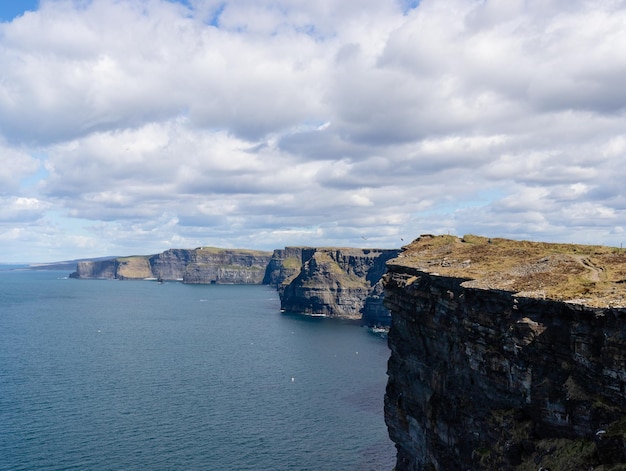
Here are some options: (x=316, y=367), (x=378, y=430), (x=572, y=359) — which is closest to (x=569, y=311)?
(x=572, y=359)

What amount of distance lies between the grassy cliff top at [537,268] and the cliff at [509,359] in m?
0.15

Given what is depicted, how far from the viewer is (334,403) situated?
121 m

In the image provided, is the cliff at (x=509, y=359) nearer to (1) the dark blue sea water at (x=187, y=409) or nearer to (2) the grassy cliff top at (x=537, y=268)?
(2) the grassy cliff top at (x=537, y=268)

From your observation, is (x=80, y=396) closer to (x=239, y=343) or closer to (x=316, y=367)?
(x=316, y=367)

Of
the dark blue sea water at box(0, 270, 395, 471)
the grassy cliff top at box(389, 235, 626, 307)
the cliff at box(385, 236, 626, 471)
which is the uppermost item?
the grassy cliff top at box(389, 235, 626, 307)

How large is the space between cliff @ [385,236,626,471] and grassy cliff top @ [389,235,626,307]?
15 centimetres

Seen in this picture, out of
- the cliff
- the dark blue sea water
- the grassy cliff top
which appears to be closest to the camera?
the cliff

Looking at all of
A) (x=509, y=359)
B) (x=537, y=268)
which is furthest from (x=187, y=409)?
(x=537, y=268)

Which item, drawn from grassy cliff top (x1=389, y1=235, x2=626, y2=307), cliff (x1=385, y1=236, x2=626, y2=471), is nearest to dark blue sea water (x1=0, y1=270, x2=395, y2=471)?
cliff (x1=385, y1=236, x2=626, y2=471)

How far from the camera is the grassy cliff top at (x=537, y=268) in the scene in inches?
1732

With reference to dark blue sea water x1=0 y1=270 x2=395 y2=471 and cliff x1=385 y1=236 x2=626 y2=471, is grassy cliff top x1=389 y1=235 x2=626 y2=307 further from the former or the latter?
dark blue sea water x1=0 y1=270 x2=395 y2=471

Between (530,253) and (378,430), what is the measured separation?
2246 inches

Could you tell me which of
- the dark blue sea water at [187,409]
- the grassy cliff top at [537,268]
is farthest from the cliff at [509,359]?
the dark blue sea water at [187,409]

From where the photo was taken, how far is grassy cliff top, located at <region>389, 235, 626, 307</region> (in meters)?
44.0
